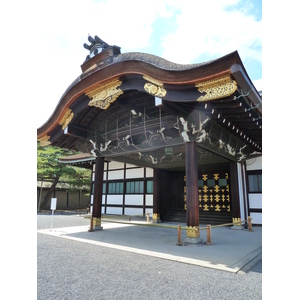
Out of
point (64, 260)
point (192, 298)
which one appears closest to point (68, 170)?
point (64, 260)

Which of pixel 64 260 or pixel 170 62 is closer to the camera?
pixel 64 260

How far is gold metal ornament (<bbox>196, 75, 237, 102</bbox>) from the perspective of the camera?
195 inches

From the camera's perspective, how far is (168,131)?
26.3 feet

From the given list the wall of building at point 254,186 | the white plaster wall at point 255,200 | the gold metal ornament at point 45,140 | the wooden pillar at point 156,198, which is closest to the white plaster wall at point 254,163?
the wall of building at point 254,186

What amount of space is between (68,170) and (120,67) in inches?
711

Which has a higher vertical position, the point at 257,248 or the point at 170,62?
the point at 170,62

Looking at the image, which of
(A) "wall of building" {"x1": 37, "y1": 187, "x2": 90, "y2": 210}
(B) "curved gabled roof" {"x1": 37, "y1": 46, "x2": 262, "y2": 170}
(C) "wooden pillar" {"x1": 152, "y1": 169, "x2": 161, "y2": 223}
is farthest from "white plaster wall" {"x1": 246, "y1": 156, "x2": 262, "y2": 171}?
(A) "wall of building" {"x1": 37, "y1": 187, "x2": 90, "y2": 210}

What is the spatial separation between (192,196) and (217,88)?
3.25 meters

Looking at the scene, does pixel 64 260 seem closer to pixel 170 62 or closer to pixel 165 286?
pixel 165 286

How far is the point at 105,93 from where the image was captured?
7.30 metres

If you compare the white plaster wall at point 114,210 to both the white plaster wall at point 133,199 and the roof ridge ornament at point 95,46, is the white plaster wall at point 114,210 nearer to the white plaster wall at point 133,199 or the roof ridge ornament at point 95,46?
the white plaster wall at point 133,199

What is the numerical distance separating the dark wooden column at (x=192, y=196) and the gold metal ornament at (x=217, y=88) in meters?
1.99

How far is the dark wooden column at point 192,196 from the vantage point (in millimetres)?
6594

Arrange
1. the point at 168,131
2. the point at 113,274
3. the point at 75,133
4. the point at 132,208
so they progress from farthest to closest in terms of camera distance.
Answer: the point at 132,208, the point at 75,133, the point at 168,131, the point at 113,274
